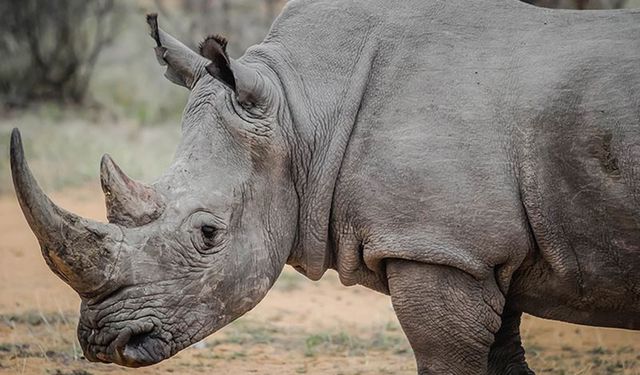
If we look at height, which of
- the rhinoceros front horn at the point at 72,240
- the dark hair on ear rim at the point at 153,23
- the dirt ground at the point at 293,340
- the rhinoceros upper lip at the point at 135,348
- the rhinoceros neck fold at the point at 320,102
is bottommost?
the dirt ground at the point at 293,340

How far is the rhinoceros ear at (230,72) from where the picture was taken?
4.89m

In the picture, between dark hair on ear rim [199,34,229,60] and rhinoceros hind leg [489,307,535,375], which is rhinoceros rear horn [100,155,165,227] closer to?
dark hair on ear rim [199,34,229,60]

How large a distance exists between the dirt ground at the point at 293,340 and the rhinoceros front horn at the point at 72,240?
1.98 meters

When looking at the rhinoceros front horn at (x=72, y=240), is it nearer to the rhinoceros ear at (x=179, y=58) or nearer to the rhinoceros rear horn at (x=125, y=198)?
the rhinoceros rear horn at (x=125, y=198)

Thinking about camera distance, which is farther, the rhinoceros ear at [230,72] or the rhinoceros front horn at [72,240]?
Result: the rhinoceros ear at [230,72]

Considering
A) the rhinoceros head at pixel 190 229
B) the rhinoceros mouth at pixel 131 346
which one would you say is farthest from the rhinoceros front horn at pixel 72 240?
the rhinoceros mouth at pixel 131 346

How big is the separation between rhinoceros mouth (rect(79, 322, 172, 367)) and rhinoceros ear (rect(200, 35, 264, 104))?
109 centimetres

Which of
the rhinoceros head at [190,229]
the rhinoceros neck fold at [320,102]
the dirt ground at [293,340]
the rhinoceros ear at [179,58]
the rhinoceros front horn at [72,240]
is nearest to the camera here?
the rhinoceros front horn at [72,240]

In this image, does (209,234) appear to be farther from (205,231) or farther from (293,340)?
(293,340)

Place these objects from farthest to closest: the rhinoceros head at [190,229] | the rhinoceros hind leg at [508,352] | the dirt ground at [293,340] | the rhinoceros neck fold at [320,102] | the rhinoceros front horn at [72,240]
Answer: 1. the dirt ground at [293,340]
2. the rhinoceros hind leg at [508,352]
3. the rhinoceros neck fold at [320,102]
4. the rhinoceros head at [190,229]
5. the rhinoceros front horn at [72,240]

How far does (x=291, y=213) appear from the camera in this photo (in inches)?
205

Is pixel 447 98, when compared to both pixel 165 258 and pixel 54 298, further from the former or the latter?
pixel 54 298

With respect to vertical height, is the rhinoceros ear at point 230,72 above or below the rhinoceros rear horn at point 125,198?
above

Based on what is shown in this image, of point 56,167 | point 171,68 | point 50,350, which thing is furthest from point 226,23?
point 171,68
